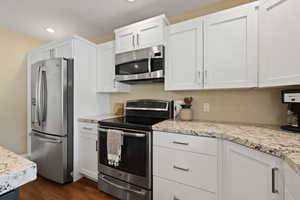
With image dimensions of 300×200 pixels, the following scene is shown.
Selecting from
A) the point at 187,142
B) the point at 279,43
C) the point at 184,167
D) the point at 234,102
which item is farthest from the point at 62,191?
the point at 279,43

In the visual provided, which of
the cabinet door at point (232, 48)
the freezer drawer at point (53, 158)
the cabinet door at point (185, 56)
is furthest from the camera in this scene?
the freezer drawer at point (53, 158)

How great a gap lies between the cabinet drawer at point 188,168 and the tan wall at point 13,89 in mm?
3004

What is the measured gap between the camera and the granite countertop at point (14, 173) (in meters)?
0.48

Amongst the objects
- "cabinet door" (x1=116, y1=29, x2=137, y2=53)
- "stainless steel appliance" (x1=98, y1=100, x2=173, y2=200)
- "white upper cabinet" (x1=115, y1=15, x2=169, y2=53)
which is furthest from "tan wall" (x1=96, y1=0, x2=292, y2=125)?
"cabinet door" (x1=116, y1=29, x2=137, y2=53)

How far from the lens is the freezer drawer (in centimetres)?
224

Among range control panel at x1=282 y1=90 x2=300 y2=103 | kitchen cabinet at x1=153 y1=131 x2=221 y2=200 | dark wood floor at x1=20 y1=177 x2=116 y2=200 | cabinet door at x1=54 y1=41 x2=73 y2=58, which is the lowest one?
dark wood floor at x1=20 y1=177 x2=116 y2=200

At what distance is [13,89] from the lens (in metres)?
3.04

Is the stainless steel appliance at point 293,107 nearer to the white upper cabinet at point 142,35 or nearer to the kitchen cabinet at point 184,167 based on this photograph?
the kitchen cabinet at point 184,167

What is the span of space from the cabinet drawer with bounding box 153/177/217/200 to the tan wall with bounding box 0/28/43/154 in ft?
9.87

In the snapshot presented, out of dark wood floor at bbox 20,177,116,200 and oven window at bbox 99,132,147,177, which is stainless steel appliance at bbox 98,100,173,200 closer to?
oven window at bbox 99,132,147,177

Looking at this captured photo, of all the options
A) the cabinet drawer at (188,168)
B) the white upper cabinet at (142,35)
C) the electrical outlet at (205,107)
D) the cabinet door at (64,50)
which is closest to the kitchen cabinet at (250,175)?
the cabinet drawer at (188,168)

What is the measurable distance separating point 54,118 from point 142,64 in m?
1.49

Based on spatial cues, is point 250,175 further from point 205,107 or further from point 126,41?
point 126,41

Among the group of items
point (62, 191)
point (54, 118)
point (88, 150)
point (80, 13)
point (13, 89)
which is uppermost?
point (80, 13)
